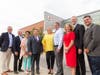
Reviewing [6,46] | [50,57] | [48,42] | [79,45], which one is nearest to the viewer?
[79,45]

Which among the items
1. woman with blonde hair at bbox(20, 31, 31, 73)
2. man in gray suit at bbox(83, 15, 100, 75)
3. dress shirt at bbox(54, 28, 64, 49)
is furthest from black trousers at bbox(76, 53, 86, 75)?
woman with blonde hair at bbox(20, 31, 31, 73)

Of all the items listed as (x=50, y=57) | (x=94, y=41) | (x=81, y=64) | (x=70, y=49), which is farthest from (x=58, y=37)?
(x=94, y=41)

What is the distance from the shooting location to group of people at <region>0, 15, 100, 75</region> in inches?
293

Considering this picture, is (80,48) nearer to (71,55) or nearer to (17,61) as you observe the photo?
(71,55)

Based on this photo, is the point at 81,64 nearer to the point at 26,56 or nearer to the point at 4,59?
the point at 26,56

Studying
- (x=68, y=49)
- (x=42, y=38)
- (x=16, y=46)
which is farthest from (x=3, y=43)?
(x=68, y=49)

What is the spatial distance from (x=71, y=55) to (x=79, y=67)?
51cm

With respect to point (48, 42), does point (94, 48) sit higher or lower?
lower

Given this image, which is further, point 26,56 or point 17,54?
point 17,54

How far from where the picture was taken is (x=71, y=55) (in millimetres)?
9109

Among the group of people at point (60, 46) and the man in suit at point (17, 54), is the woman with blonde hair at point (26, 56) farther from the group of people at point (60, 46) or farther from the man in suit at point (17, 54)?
the man in suit at point (17, 54)

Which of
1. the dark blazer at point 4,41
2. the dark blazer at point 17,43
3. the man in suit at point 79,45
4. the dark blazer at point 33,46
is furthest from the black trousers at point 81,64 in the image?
the dark blazer at point 17,43

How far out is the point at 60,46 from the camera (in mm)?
10086

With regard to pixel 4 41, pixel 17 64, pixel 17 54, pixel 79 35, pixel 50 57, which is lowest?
pixel 17 64
